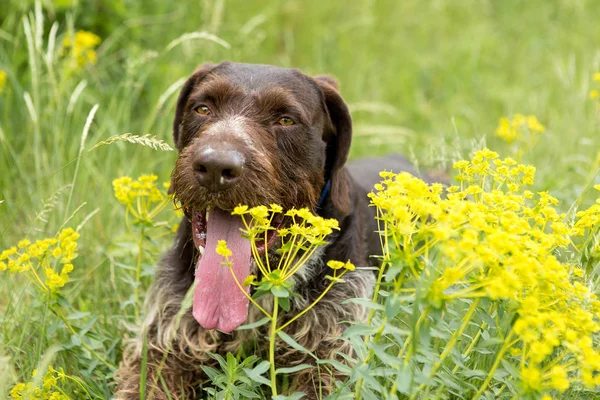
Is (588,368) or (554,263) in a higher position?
(554,263)

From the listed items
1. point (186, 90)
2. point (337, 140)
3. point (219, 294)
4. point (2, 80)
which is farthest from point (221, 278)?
point (2, 80)

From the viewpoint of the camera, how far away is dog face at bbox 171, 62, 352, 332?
2.89 meters

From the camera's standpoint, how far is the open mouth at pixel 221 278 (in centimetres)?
296

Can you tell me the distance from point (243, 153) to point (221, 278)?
0.53 meters

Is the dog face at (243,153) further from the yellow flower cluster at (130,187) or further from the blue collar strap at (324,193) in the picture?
the yellow flower cluster at (130,187)

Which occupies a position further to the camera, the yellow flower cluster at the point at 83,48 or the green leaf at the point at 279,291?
the yellow flower cluster at the point at 83,48

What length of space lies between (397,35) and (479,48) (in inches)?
39.3

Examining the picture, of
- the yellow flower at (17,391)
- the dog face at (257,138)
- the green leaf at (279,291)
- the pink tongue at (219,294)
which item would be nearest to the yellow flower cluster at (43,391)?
the yellow flower at (17,391)

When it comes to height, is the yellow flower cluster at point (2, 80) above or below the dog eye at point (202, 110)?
below

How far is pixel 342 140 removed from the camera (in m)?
3.68

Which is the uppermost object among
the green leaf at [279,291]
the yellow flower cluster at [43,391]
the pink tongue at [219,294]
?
the green leaf at [279,291]

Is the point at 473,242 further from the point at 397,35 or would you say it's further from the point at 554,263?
the point at 397,35

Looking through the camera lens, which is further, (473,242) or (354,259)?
(354,259)

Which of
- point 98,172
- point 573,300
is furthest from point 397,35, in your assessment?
point 573,300
